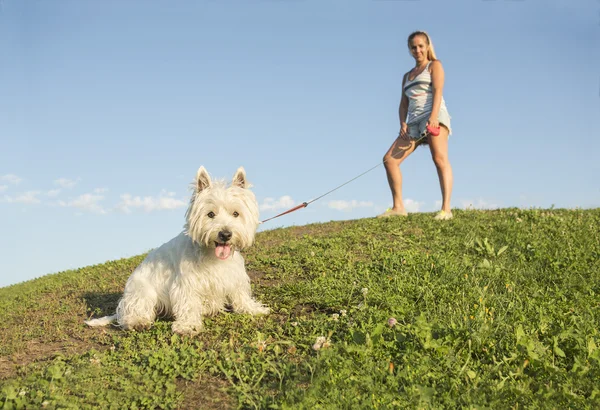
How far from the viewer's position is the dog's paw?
22.2ft

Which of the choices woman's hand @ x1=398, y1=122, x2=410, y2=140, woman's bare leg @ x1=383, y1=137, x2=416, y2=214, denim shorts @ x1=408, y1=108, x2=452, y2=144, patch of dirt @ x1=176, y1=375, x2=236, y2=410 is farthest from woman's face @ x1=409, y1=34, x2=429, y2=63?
patch of dirt @ x1=176, y1=375, x2=236, y2=410

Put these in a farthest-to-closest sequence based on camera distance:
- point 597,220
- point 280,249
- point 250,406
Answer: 1. point 597,220
2. point 280,249
3. point 250,406

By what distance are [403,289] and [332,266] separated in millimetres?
1912

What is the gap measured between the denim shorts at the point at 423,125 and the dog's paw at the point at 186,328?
29.1 ft

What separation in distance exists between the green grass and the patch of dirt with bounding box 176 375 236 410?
16 mm

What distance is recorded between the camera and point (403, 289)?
7562 millimetres

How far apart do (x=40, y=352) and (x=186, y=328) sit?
2.29 metres

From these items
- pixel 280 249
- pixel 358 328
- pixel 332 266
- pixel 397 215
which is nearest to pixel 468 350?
pixel 358 328

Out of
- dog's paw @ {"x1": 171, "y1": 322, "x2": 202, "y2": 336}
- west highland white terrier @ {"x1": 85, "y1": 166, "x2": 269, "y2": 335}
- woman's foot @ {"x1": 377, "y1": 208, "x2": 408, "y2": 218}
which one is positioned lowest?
dog's paw @ {"x1": 171, "y1": 322, "x2": 202, "y2": 336}

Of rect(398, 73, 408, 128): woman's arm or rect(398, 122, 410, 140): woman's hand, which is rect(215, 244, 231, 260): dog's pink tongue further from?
rect(398, 73, 408, 128): woman's arm

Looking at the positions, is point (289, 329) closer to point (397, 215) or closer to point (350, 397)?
point (350, 397)

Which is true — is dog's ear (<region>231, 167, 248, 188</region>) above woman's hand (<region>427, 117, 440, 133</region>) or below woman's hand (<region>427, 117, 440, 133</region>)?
below

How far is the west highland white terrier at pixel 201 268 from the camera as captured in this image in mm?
6504

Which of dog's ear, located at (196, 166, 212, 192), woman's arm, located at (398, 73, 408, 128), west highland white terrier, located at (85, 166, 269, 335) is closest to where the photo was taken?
west highland white terrier, located at (85, 166, 269, 335)
